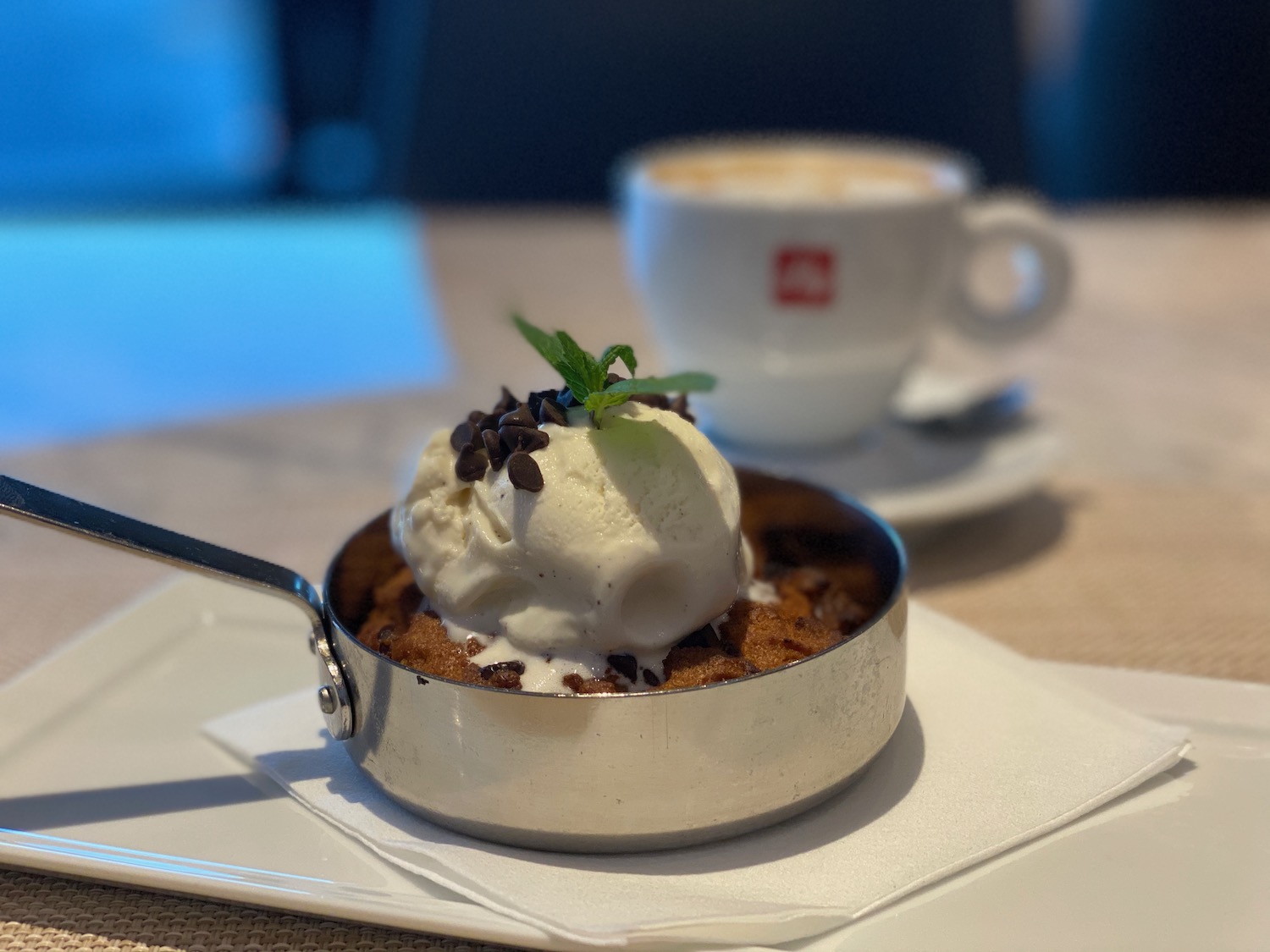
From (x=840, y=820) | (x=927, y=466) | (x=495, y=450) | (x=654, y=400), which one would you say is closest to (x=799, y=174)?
(x=927, y=466)

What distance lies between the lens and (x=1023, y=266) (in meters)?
1.60

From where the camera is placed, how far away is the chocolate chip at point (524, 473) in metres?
0.73

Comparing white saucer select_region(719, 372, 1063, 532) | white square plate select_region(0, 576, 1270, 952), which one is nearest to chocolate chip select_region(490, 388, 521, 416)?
white square plate select_region(0, 576, 1270, 952)

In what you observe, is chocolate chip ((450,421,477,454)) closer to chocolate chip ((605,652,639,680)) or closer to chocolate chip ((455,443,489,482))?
chocolate chip ((455,443,489,482))

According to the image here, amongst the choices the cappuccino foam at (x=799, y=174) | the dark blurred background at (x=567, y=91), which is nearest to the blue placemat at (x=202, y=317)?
the dark blurred background at (x=567, y=91)

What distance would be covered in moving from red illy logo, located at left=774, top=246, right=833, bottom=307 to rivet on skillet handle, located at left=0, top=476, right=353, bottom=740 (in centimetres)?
75

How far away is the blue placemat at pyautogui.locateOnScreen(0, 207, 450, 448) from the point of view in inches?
69.8

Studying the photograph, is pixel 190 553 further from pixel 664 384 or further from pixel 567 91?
pixel 567 91

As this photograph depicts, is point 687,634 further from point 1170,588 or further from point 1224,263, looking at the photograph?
point 1224,263

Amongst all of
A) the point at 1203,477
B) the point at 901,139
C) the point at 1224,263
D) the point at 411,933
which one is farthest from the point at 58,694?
the point at 901,139

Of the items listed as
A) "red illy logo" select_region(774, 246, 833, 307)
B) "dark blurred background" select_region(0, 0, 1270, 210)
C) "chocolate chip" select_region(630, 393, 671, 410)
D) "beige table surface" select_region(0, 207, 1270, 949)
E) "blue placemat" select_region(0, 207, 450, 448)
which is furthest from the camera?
"dark blurred background" select_region(0, 0, 1270, 210)

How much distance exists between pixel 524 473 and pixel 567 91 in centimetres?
232

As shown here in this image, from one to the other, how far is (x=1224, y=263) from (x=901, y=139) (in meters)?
0.84

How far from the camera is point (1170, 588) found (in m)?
1.18
